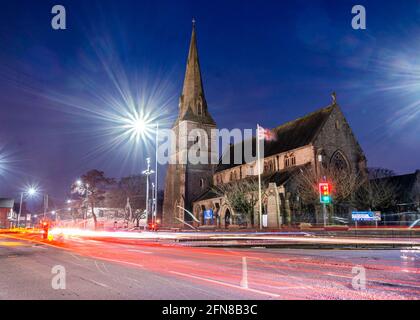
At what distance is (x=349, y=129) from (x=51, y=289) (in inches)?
2130

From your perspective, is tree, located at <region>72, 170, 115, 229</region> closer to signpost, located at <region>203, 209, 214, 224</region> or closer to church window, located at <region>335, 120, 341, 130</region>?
signpost, located at <region>203, 209, 214, 224</region>

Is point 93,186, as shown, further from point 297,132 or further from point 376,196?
point 376,196

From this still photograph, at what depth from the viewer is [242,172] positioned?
66.3m

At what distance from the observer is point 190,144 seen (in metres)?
72.2

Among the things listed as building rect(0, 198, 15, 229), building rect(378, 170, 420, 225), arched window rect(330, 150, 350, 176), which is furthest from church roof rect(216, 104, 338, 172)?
building rect(0, 198, 15, 229)

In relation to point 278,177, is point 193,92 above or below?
above

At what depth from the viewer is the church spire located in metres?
72.2

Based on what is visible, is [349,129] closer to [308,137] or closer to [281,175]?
[308,137]

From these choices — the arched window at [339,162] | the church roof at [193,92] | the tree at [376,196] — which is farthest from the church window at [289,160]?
the church roof at [193,92]

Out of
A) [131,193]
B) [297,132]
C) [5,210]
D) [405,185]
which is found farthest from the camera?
[5,210]

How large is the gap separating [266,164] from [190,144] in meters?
17.8

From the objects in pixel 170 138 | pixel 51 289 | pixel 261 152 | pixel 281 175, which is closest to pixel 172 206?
pixel 170 138

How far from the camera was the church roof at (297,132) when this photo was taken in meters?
53.2

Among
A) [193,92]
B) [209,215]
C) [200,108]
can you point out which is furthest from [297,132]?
[193,92]
